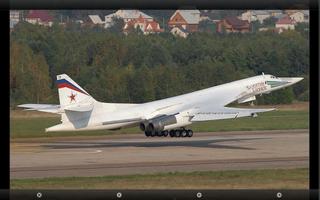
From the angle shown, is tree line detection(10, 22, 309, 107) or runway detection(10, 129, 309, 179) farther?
tree line detection(10, 22, 309, 107)

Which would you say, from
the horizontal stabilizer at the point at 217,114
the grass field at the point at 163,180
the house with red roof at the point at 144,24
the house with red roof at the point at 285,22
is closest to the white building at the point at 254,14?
the house with red roof at the point at 285,22

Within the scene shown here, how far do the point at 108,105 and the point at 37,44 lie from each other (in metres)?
8.53

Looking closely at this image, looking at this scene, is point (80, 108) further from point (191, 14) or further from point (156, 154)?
point (191, 14)

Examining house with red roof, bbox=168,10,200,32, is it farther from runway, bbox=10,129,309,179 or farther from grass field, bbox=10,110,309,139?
grass field, bbox=10,110,309,139

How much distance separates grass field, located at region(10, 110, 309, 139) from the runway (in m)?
2.67

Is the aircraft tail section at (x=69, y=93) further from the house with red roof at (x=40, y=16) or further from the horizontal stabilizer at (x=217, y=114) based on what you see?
the house with red roof at (x=40, y=16)

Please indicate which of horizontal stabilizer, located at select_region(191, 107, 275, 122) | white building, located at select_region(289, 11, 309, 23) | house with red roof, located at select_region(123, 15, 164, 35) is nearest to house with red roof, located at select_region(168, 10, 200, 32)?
white building, located at select_region(289, 11, 309, 23)

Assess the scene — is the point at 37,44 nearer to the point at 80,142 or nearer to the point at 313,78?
the point at 80,142

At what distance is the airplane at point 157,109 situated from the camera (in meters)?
35.2

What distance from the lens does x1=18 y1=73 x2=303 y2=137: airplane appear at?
3522 centimetres

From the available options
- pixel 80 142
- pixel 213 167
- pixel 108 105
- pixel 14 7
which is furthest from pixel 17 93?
pixel 14 7

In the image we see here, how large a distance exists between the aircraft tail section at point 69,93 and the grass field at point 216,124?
812cm

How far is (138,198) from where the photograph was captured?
6270mm

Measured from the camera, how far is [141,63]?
5053cm
